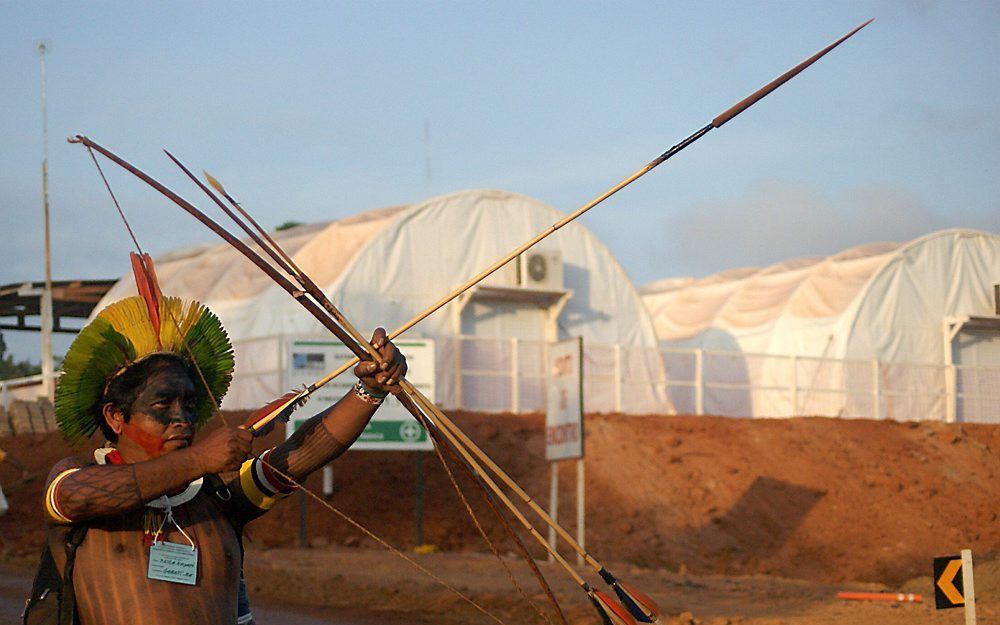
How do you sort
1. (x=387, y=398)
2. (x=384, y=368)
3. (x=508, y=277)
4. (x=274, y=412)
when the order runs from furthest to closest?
(x=508, y=277) < (x=387, y=398) < (x=274, y=412) < (x=384, y=368)

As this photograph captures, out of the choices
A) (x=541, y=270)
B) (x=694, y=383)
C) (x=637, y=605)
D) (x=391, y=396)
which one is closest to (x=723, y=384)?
(x=694, y=383)

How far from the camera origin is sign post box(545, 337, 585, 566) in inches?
669

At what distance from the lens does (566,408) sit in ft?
57.2

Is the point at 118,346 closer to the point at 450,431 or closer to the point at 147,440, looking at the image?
the point at 147,440

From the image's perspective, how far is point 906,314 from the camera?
3022 centimetres

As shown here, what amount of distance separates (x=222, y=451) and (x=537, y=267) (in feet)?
73.8

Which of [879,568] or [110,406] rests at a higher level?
[110,406]

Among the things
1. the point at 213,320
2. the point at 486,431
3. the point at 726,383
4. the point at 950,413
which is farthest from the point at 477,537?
the point at 213,320

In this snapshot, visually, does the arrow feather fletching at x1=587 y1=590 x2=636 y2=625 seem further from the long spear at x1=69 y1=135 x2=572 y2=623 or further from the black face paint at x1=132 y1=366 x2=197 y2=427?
the black face paint at x1=132 y1=366 x2=197 y2=427

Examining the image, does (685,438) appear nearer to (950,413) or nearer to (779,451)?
(779,451)

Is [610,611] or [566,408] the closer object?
[610,611]

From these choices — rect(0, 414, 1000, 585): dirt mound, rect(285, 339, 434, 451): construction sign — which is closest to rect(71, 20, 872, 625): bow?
rect(0, 414, 1000, 585): dirt mound

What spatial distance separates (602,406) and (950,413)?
8.40m

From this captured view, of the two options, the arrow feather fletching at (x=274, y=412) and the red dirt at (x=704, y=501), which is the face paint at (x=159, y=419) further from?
the red dirt at (x=704, y=501)
